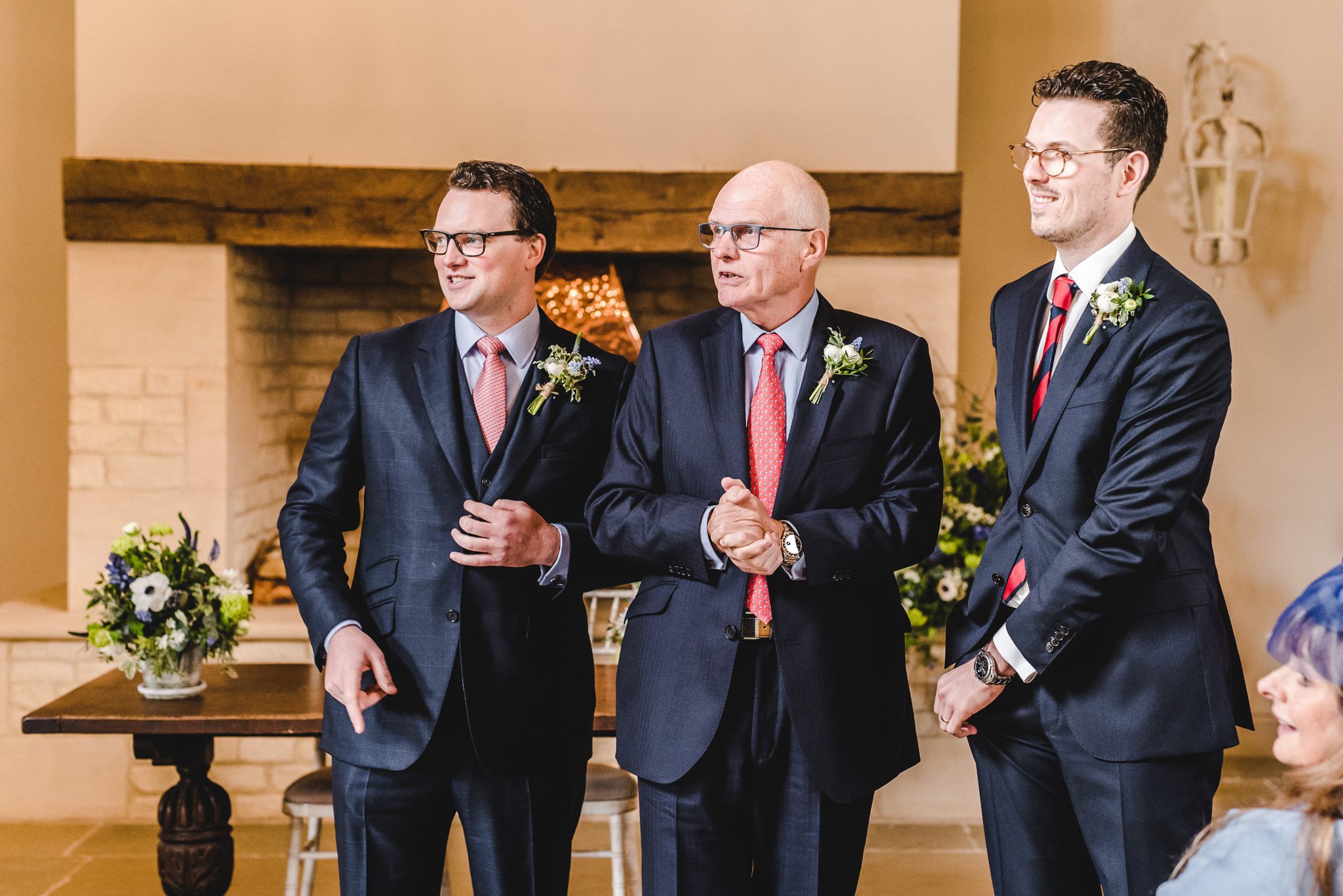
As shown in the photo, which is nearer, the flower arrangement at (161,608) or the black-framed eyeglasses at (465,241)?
the black-framed eyeglasses at (465,241)

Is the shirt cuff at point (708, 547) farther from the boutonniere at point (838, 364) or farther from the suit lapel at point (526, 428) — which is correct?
the suit lapel at point (526, 428)

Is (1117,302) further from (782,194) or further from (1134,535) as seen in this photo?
(782,194)

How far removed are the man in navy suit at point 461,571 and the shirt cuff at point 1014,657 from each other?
723 mm

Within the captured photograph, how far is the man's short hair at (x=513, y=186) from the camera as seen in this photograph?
7.79 feet

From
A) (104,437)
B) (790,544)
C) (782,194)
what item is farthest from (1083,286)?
(104,437)

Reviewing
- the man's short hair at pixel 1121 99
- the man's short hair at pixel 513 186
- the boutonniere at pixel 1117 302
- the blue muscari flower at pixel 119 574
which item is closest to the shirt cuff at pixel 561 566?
the man's short hair at pixel 513 186

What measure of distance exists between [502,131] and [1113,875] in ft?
11.9

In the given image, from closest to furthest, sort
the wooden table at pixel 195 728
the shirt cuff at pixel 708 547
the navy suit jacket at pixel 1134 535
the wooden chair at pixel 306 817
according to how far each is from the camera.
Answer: the navy suit jacket at pixel 1134 535 → the shirt cuff at pixel 708 547 → the wooden table at pixel 195 728 → the wooden chair at pixel 306 817

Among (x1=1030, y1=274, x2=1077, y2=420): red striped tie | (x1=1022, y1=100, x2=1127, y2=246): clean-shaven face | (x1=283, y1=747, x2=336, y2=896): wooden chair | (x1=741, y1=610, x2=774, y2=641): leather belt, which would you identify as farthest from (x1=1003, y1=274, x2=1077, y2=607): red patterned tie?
(x1=283, y1=747, x2=336, y2=896): wooden chair

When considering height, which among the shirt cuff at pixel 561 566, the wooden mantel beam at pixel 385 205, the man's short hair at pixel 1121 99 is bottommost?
the shirt cuff at pixel 561 566

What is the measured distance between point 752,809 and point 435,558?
2.32 ft

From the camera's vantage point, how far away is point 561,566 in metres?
2.33

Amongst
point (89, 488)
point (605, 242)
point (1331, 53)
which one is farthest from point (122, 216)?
point (1331, 53)

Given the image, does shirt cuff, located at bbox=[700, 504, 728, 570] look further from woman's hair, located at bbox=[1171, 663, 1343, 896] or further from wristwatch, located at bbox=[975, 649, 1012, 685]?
woman's hair, located at bbox=[1171, 663, 1343, 896]
